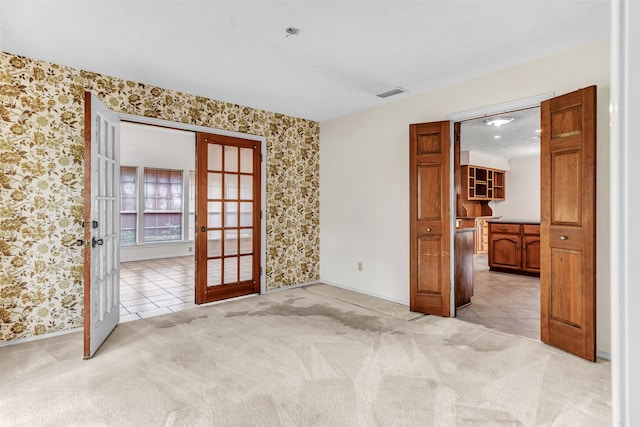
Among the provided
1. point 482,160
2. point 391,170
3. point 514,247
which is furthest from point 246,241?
point 482,160

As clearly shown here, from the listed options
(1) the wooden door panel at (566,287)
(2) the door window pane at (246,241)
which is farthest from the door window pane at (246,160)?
(1) the wooden door panel at (566,287)

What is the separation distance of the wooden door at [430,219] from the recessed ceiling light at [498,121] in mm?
1856

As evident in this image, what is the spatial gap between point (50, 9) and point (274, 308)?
11.3 feet

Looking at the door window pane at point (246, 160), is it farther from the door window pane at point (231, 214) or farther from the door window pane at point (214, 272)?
the door window pane at point (214, 272)

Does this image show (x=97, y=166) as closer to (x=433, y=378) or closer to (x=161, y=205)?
(x=433, y=378)

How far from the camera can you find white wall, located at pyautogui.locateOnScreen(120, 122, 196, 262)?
7.58 metres

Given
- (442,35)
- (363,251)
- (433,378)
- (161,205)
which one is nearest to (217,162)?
(363,251)

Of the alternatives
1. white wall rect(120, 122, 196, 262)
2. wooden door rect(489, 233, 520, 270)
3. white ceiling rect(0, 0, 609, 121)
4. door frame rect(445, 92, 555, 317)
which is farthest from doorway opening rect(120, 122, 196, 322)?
wooden door rect(489, 233, 520, 270)

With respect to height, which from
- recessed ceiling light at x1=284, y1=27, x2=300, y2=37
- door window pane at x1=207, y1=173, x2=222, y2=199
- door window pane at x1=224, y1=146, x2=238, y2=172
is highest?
recessed ceiling light at x1=284, y1=27, x2=300, y2=37

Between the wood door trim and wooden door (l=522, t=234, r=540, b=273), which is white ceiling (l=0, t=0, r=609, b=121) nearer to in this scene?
the wood door trim

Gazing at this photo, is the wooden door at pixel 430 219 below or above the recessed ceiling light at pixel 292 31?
below

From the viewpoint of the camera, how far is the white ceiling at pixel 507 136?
17.1 ft

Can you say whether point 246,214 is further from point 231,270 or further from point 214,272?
point 214,272

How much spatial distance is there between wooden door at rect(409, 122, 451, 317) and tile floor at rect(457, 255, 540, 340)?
0.43 meters
